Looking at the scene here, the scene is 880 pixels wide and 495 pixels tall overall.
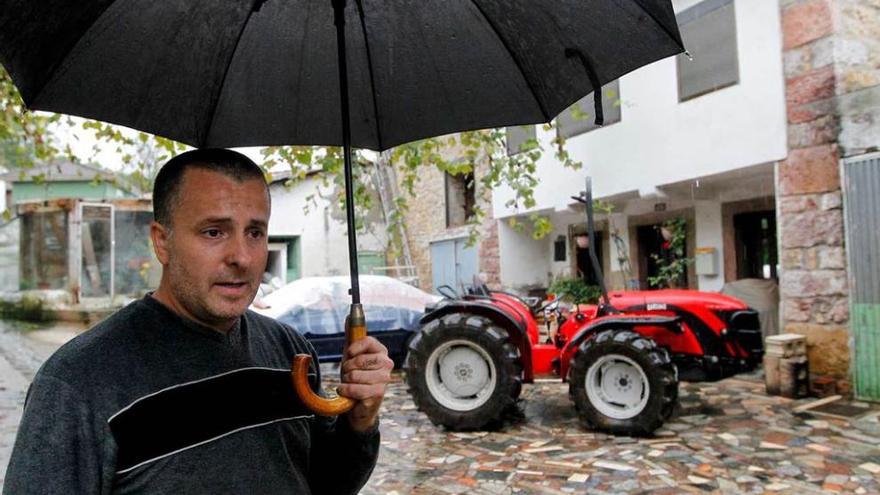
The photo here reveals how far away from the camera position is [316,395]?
1.41 meters

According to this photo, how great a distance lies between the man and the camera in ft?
3.88

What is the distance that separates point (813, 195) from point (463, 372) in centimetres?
438

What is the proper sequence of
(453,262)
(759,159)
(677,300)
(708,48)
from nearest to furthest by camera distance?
(677,300)
(759,159)
(708,48)
(453,262)

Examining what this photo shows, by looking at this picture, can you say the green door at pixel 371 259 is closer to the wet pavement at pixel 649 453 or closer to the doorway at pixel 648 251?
the doorway at pixel 648 251

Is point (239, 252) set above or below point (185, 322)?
above

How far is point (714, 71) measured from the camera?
7.91 m

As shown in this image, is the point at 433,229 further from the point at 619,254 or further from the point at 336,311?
the point at 336,311

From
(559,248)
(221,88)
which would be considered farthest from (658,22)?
(559,248)

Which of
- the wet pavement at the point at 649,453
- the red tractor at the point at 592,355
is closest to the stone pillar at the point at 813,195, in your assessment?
the wet pavement at the point at 649,453

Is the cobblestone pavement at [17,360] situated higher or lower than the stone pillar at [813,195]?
lower

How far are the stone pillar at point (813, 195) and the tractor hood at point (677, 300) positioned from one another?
1371 millimetres

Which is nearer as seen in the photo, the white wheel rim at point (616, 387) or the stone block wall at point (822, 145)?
the white wheel rim at point (616, 387)

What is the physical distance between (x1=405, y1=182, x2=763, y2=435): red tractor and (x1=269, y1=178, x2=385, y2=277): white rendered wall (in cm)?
1331

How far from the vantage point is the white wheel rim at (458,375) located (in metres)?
5.60
